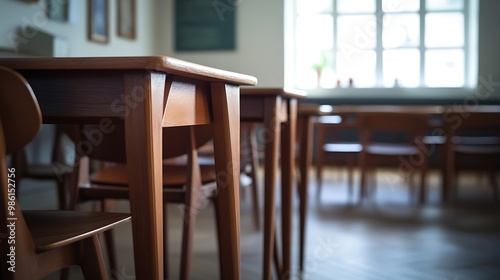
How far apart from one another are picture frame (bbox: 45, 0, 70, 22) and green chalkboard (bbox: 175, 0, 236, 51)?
2.75 m

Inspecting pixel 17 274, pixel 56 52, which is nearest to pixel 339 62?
pixel 56 52

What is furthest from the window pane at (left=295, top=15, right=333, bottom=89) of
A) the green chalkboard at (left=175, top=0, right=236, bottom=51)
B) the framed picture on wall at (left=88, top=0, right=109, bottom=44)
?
the framed picture on wall at (left=88, top=0, right=109, bottom=44)

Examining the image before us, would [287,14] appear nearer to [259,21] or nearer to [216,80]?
[259,21]

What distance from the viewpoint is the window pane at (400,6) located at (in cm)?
666

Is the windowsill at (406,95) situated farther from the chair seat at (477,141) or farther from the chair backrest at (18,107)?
the chair backrest at (18,107)

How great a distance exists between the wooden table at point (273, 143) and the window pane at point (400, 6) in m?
5.12

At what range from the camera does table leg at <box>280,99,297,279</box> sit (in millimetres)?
1938

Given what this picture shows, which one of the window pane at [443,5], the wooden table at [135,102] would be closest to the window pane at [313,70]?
the window pane at [443,5]

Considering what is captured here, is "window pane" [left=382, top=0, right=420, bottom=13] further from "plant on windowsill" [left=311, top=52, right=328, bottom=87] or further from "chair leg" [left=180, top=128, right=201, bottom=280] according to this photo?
"chair leg" [left=180, top=128, right=201, bottom=280]

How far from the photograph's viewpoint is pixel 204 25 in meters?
6.73

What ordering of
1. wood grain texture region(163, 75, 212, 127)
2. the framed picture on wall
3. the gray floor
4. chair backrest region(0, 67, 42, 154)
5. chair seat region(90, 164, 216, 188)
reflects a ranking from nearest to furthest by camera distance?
chair backrest region(0, 67, 42, 154) → wood grain texture region(163, 75, 212, 127) → chair seat region(90, 164, 216, 188) → the gray floor → the framed picture on wall

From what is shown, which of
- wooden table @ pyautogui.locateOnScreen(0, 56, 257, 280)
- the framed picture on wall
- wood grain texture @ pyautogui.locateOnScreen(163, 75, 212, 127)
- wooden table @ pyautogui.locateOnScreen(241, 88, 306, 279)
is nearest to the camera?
wooden table @ pyautogui.locateOnScreen(0, 56, 257, 280)

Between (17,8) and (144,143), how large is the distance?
288 cm

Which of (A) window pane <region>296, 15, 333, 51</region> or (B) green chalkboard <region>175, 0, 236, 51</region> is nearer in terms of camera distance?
(B) green chalkboard <region>175, 0, 236, 51</region>
